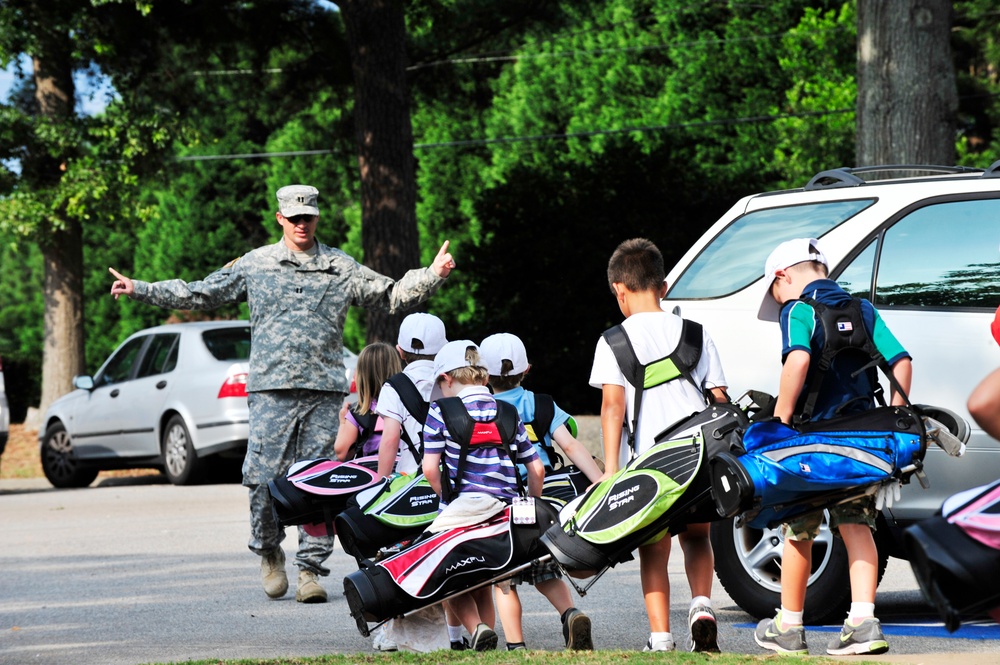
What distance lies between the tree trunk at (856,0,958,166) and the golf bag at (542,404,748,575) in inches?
248

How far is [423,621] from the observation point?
5578 mm

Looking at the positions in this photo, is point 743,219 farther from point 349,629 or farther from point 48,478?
point 48,478

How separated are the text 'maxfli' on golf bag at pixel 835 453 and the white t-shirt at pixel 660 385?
46 centimetres

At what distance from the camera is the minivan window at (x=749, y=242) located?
6590mm

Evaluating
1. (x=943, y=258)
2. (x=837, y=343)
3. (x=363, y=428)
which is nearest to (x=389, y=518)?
(x=363, y=428)

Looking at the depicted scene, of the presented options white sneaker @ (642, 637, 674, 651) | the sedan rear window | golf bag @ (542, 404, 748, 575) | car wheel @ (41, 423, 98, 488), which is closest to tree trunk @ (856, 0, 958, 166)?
golf bag @ (542, 404, 748, 575)

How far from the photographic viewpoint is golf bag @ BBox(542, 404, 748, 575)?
4941 millimetres

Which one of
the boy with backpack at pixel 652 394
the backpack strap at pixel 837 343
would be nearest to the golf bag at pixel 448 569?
the boy with backpack at pixel 652 394

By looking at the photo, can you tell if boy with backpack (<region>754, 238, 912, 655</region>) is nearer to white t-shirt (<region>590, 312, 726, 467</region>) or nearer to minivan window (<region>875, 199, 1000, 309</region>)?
white t-shirt (<region>590, 312, 726, 467</region>)

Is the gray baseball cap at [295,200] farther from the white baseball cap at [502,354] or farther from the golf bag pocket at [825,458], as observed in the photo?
the golf bag pocket at [825,458]

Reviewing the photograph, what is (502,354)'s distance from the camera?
19.6 feet

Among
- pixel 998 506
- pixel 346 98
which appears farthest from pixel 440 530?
pixel 346 98

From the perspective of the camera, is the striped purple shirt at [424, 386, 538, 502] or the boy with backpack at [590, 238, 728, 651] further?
the striped purple shirt at [424, 386, 538, 502]

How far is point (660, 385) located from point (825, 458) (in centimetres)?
75
